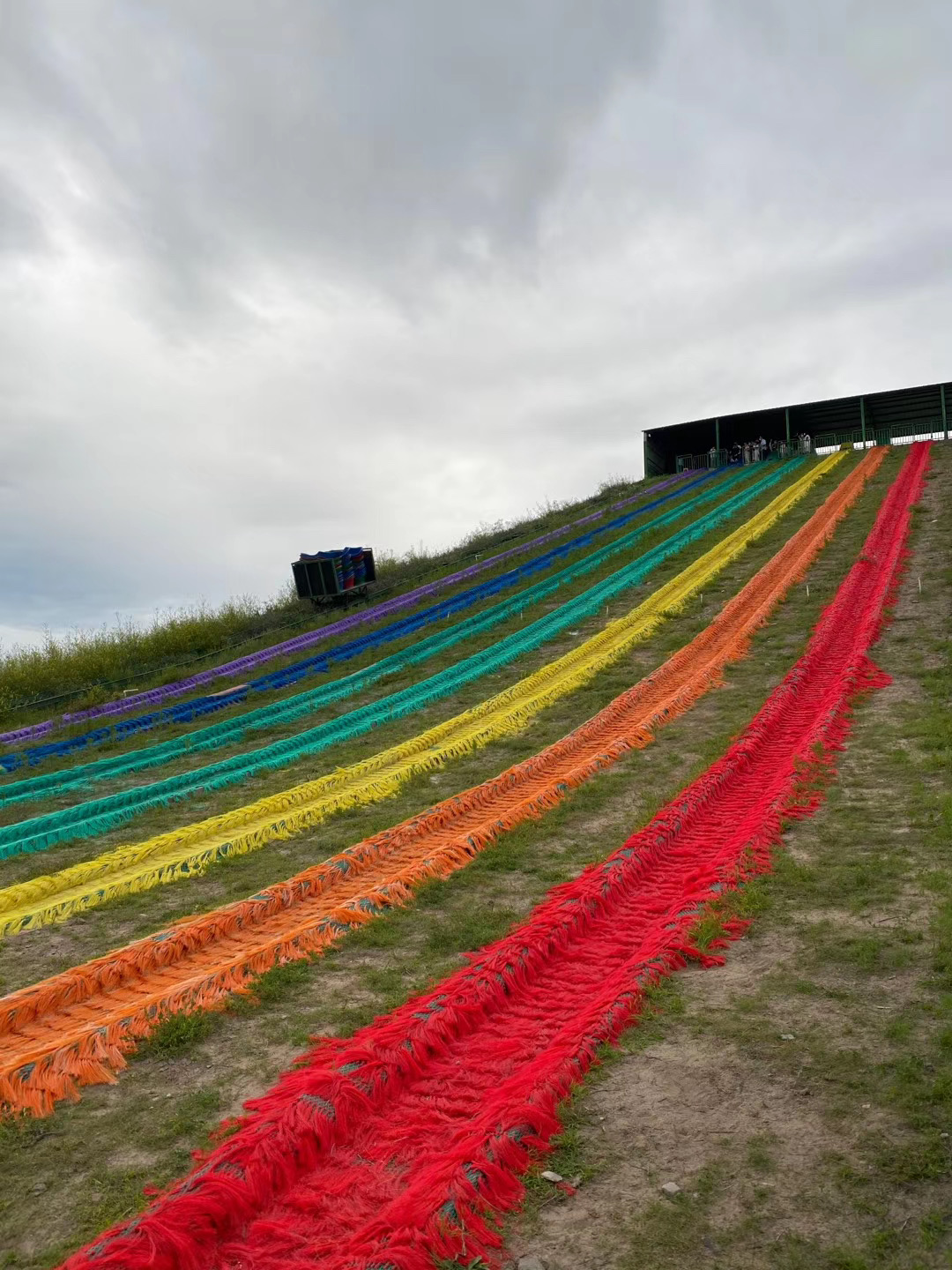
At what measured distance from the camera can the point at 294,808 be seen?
729 centimetres

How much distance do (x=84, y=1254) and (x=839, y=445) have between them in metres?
32.4

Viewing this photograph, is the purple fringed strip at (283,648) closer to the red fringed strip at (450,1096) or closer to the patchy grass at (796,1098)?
the red fringed strip at (450,1096)

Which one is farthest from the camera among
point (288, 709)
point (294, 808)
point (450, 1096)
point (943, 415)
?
point (943, 415)

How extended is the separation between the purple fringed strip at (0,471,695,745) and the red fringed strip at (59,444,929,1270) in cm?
1009

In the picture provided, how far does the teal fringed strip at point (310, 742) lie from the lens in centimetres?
742

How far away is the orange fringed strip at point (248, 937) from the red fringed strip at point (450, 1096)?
88 cm

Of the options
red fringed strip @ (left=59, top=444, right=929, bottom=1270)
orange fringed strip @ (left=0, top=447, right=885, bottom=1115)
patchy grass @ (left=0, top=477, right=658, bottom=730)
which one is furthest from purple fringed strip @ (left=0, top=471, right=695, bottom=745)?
red fringed strip @ (left=59, top=444, right=929, bottom=1270)

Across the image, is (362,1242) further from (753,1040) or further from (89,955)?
(89,955)

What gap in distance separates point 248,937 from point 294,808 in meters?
2.57

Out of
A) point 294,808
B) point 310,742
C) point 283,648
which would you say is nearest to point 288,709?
point 310,742

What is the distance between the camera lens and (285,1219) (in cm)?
251

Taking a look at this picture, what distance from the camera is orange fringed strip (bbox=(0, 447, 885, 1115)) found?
3525mm

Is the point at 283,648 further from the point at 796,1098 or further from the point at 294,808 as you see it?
the point at 796,1098

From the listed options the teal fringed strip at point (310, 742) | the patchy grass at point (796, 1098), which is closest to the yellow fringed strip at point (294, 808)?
the teal fringed strip at point (310, 742)
